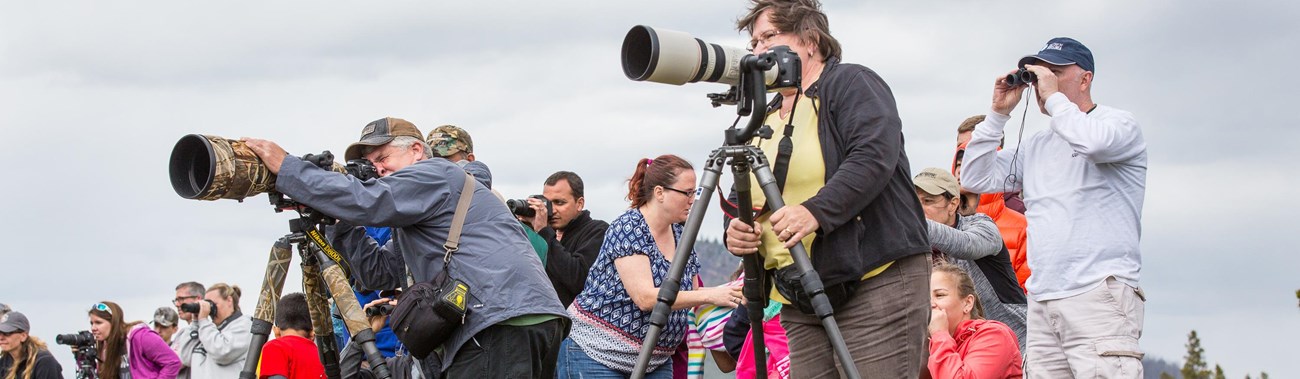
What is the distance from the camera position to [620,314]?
648cm

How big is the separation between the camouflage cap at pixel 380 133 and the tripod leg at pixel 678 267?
1.85 meters

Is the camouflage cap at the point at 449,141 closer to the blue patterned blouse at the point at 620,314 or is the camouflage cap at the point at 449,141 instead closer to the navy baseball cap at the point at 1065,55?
the blue patterned blouse at the point at 620,314

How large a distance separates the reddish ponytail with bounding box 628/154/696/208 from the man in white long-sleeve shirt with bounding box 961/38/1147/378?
1924mm

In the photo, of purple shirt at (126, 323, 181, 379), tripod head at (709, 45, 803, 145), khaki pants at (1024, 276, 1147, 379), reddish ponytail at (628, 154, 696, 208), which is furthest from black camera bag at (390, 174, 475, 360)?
purple shirt at (126, 323, 181, 379)

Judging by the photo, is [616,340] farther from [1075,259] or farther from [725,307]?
[1075,259]

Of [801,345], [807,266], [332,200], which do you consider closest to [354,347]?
[332,200]

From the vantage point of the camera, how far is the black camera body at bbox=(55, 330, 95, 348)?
36.7 ft

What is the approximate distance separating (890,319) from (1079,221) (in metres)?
1.21

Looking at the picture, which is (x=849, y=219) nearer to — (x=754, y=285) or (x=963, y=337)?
(x=754, y=285)

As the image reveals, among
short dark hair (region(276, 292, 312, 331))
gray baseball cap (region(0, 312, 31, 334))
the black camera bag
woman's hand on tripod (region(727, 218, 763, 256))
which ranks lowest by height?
gray baseball cap (region(0, 312, 31, 334))

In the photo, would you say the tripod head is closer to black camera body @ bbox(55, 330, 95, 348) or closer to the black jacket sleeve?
the black jacket sleeve

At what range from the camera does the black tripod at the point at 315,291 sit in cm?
459

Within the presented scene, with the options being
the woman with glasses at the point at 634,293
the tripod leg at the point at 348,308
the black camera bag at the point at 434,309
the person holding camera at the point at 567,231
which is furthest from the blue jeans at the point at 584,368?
the tripod leg at the point at 348,308

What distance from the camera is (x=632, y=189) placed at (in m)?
6.86
